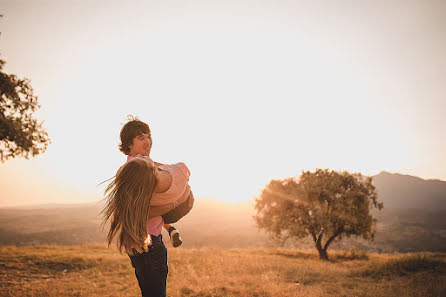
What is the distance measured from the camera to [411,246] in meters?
65.5

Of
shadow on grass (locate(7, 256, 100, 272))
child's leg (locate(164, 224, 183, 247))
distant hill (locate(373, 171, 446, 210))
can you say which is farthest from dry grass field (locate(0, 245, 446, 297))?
distant hill (locate(373, 171, 446, 210))

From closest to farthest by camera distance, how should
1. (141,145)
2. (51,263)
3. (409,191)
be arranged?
(141,145)
(51,263)
(409,191)

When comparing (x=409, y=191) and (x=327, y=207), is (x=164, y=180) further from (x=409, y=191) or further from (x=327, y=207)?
(x=409, y=191)

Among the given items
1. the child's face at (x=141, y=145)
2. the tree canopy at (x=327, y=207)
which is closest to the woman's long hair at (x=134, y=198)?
the child's face at (x=141, y=145)

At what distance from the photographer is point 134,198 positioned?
8.40 feet

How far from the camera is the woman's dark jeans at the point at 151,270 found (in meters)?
2.76

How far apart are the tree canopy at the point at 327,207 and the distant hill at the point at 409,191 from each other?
14443 centimetres

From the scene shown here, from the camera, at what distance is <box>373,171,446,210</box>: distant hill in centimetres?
14375

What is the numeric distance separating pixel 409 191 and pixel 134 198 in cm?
19546

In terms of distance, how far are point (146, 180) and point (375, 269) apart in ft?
46.0

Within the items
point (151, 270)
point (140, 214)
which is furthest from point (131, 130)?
point (151, 270)

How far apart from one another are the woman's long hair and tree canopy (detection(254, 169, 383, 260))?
67.5 feet

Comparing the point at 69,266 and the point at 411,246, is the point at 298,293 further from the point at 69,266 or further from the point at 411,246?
the point at 411,246

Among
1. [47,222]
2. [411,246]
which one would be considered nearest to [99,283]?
[411,246]
